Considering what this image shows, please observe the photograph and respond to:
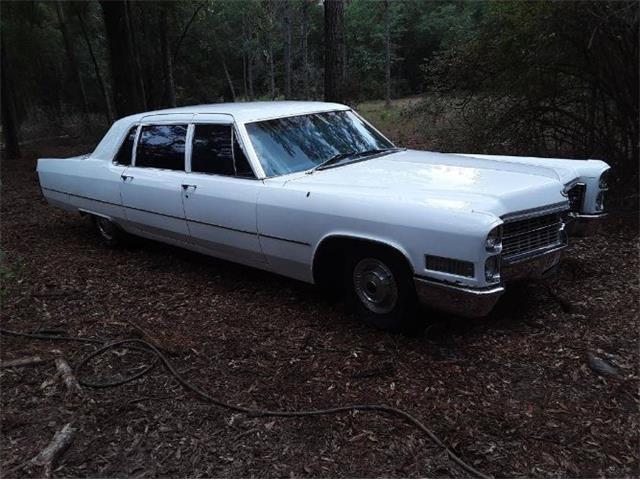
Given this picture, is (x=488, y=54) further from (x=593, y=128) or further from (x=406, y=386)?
(x=406, y=386)

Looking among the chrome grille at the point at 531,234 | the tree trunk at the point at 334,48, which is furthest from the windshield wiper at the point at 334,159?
the tree trunk at the point at 334,48

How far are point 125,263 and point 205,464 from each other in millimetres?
3861

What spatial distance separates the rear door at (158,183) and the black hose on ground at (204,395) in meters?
1.50

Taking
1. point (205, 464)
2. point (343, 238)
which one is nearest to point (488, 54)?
point (343, 238)

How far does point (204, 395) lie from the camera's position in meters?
3.53

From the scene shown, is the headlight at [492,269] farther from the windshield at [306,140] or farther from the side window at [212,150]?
the side window at [212,150]

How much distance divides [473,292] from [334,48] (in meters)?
6.23

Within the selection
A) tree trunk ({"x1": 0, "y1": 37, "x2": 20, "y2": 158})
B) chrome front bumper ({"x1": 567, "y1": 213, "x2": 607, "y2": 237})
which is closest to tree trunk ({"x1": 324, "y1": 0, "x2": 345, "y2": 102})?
chrome front bumper ({"x1": 567, "y1": 213, "x2": 607, "y2": 237})

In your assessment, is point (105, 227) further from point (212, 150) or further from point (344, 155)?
point (344, 155)

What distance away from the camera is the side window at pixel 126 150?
625 centimetres

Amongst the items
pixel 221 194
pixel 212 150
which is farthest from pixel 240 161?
pixel 212 150

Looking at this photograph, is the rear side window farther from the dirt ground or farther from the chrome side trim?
the chrome side trim

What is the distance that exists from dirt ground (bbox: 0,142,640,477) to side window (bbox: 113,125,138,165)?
4.67ft

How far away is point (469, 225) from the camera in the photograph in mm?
3459
